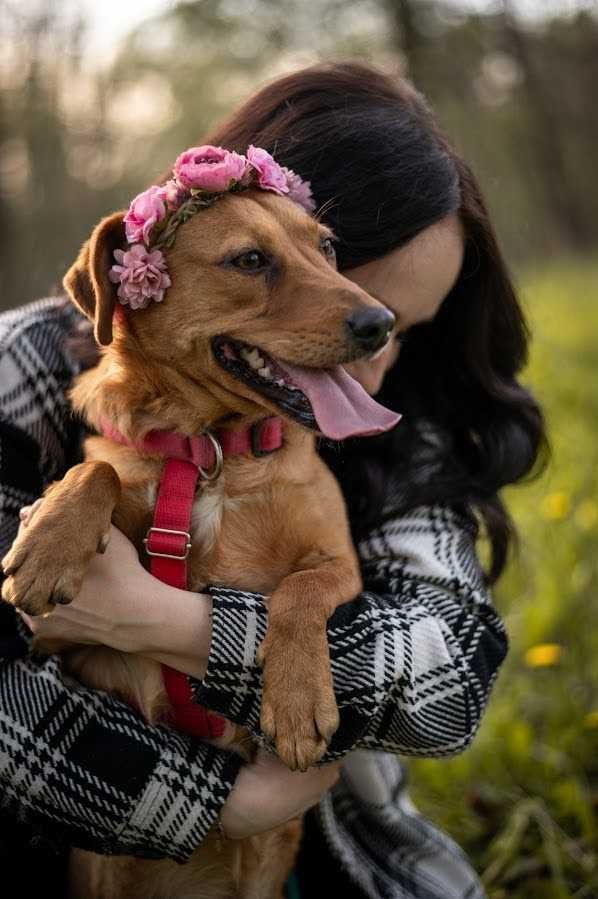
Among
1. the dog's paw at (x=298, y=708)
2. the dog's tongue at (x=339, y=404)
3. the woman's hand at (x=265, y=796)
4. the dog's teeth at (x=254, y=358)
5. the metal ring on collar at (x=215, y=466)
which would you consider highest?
the dog's teeth at (x=254, y=358)

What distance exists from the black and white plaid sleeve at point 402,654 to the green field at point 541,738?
92 cm

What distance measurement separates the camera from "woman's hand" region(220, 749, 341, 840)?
83.4 inches

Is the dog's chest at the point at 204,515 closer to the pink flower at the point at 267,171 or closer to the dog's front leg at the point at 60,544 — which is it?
the dog's front leg at the point at 60,544

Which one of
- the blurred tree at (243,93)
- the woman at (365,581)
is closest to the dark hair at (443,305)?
the woman at (365,581)

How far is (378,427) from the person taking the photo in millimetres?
2078

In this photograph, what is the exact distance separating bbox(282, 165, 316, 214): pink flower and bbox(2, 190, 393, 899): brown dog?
0.07 metres

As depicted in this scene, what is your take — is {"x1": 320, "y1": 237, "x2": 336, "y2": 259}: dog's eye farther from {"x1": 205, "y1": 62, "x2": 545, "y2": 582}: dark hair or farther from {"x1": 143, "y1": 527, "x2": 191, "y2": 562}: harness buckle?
{"x1": 143, "y1": 527, "x2": 191, "y2": 562}: harness buckle

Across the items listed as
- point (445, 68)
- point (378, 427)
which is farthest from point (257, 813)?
point (445, 68)

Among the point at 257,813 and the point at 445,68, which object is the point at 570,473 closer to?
the point at 257,813

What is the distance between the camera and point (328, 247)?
2422 millimetres

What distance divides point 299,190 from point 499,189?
14.7 meters

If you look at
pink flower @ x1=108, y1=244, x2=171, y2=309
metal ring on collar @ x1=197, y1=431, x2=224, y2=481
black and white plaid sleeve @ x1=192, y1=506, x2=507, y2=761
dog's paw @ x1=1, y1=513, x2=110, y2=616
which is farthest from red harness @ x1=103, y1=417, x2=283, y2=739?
pink flower @ x1=108, y1=244, x2=171, y2=309

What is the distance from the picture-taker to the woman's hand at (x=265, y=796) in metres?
2.12

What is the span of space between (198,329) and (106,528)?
1.73 ft
